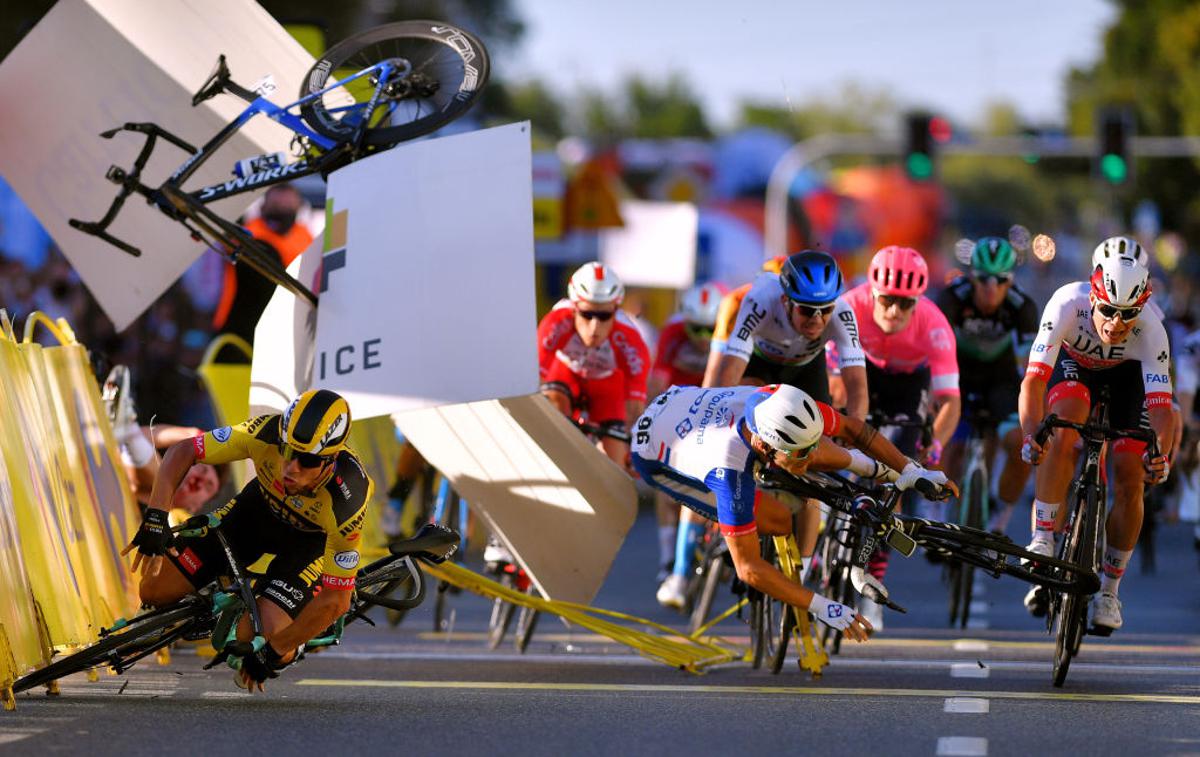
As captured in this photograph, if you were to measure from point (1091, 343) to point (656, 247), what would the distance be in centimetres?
1621

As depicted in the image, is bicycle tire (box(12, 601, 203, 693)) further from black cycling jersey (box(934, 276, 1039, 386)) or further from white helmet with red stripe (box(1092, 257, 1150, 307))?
black cycling jersey (box(934, 276, 1039, 386))

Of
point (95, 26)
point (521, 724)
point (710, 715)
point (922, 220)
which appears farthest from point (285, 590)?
point (922, 220)

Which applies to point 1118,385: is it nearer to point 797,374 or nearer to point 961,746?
point 797,374

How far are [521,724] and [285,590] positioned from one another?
115 cm

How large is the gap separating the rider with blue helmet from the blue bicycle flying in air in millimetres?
1883

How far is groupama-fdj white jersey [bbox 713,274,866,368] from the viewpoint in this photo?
1141cm

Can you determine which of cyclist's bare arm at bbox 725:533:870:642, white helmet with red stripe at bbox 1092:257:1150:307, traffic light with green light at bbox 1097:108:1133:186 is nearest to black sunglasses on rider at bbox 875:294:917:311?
white helmet with red stripe at bbox 1092:257:1150:307

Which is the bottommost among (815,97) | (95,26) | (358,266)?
(358,266)

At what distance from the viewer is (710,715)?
9.09 meters

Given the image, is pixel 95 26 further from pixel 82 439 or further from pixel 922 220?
pixel 922 220

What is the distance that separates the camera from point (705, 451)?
32.9ft

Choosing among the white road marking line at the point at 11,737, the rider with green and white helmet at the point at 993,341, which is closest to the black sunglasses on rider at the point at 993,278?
the rider with green and white helmet at the point at 993,341

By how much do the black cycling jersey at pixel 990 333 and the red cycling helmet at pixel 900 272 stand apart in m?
1.70

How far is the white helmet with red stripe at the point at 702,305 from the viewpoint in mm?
15633
